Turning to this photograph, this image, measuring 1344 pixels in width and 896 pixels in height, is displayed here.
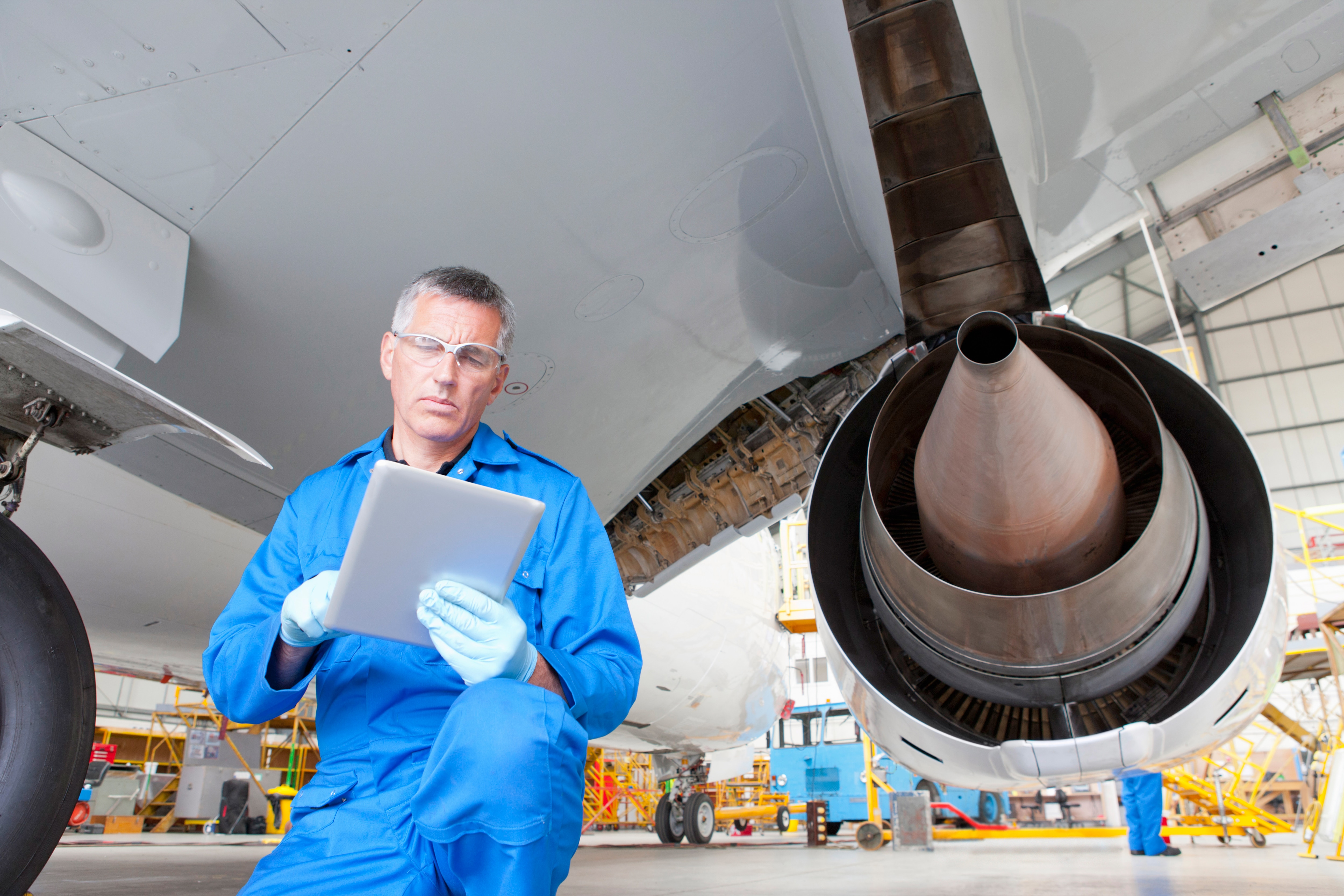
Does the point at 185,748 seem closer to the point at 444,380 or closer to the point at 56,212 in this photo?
the point at 56,212

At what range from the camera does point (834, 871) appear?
668cm

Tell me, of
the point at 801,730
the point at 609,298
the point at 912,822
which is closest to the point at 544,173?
the point at 609,298

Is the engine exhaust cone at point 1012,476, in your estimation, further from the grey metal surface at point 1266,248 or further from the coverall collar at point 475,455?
the coverall collar at point 475,455

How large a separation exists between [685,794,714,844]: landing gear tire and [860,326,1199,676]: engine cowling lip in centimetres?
1092

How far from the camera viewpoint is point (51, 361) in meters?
1.91

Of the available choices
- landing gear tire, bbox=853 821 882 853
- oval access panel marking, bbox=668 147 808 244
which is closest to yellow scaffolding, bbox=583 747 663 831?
landing gear tire, bbox=853 821 882 853

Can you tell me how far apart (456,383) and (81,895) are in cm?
452

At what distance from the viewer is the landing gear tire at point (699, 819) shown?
39.7 ft

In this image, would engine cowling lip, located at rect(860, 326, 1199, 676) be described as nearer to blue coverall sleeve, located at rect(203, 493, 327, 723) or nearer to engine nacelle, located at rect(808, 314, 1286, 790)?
engine nacelle, located at rect(808, 314, 1286, 790)

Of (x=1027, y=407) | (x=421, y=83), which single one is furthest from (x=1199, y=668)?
(x=421, y=83)

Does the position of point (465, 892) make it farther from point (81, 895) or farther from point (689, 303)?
point (81, 895)

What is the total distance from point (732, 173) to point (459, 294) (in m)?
1.55

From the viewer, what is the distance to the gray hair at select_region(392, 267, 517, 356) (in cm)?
160

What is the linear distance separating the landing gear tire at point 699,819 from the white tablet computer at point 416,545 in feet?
39.6
